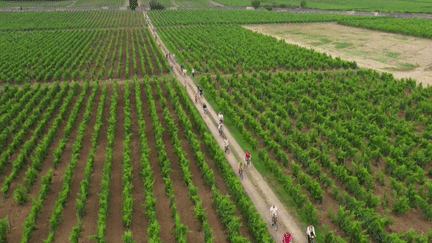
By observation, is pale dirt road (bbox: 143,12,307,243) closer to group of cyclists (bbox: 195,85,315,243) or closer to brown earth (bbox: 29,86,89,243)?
group of cyclists (bbox: 195,85,315,243)

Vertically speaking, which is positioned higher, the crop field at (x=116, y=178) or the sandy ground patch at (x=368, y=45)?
the sandy ground patch at (x=368, y=45)

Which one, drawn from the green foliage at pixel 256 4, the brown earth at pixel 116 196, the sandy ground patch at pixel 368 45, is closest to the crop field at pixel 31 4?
the green foliage at pixel 256 4

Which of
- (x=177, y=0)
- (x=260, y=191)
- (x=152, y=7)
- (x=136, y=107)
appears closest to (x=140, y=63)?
(x=136, y=107)

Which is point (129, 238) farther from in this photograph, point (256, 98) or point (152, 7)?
point (152, 7)

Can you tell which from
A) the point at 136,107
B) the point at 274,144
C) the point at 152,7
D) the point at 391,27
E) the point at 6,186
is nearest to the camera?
the point at 6,186

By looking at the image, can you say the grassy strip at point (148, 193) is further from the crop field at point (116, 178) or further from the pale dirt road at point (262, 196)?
the pale dirt road at point (262, 196)

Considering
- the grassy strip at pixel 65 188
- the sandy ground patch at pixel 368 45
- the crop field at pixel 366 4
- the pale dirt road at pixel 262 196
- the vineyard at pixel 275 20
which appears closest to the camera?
the grassy strip at pixel 65 188

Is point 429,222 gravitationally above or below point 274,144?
below
